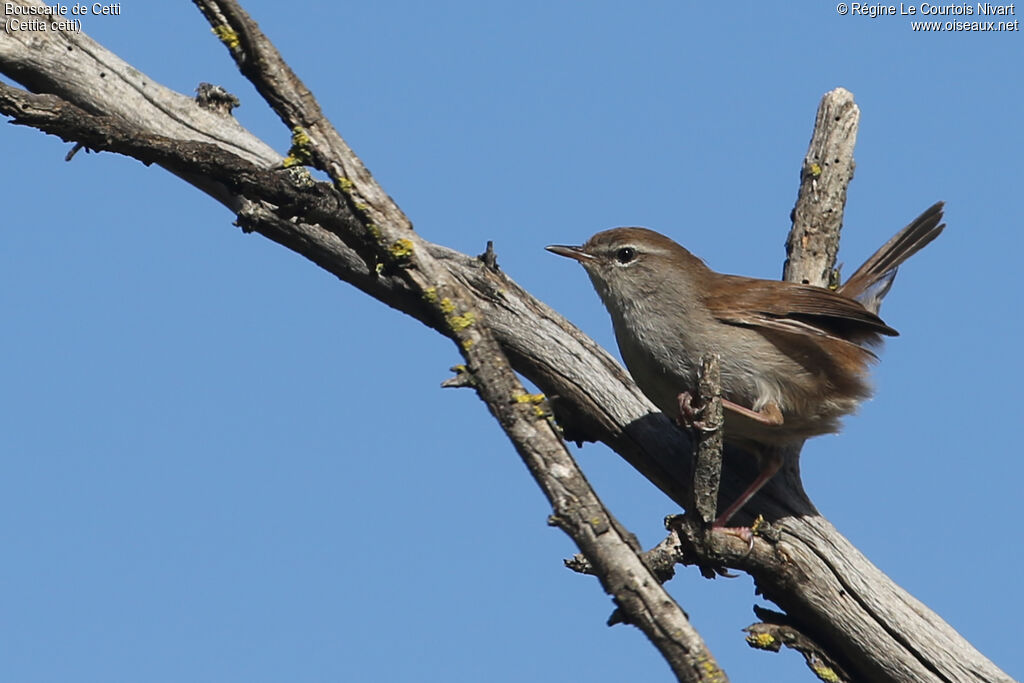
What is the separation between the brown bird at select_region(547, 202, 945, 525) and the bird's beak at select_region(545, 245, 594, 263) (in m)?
0.41

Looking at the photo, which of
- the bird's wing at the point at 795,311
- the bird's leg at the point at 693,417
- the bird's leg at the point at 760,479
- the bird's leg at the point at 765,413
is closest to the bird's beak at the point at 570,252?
the bird's wing at the point at 795,311

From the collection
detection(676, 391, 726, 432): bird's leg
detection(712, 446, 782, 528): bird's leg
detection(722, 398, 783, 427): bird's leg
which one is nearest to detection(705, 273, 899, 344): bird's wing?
detection(722, 398, 783, 427): bird's leg

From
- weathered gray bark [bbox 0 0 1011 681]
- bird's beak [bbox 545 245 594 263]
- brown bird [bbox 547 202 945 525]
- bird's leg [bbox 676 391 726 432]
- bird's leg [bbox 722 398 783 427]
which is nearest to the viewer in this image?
weathered gray bark [bbox 0 0 1011 681]

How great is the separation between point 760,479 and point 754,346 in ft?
2.74

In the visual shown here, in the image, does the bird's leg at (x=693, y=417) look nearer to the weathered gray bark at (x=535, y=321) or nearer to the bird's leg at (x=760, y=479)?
the weathered gray bark at (x=535, y=321)

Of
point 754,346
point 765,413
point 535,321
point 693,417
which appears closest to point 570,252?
point 535,321

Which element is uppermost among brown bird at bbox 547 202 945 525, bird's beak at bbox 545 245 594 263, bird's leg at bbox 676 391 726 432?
bird's beak at bbox 545 245 594 263

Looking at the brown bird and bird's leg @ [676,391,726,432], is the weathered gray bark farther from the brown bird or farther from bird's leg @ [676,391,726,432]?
bird's leg @ [676,391,726,432]

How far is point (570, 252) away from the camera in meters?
7.55

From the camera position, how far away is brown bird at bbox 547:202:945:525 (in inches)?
263

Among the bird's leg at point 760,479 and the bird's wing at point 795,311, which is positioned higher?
the bird's wing at point 795,311

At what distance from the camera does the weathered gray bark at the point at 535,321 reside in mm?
4449

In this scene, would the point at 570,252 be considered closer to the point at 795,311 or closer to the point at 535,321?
the point at 535,321

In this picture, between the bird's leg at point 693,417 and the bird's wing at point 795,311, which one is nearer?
the bird's leg at point 693,417
